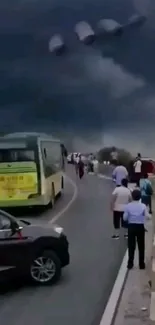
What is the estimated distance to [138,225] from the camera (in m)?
14.8

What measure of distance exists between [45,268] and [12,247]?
0.83 m

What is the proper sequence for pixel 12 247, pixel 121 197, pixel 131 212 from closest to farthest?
pixel 12 247 < pixel 131 212 < pixel 121 197

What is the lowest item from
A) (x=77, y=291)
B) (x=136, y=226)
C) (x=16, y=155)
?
(x=77, y=291)

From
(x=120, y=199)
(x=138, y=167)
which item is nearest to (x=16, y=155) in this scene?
(x=138, y=167)

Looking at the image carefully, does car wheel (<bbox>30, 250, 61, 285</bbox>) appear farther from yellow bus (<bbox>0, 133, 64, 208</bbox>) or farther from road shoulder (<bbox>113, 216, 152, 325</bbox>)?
yellow bus (<bbox>0, 133, 64, 208</bbox>)

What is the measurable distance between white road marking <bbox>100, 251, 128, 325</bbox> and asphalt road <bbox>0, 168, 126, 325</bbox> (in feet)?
0.34

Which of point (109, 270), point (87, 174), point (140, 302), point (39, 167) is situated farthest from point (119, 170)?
point (87, 174)

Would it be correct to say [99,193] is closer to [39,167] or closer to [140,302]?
[39,167]

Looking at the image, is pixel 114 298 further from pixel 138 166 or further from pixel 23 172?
pixel 138 166

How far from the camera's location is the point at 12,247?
43.5 feet

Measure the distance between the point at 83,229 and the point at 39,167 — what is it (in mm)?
5387

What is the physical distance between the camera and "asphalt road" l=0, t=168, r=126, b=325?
1130 cm

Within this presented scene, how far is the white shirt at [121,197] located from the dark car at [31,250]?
15.3ft

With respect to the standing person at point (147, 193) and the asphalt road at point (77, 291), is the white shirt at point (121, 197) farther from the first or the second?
the standing person at point (147, 193)
